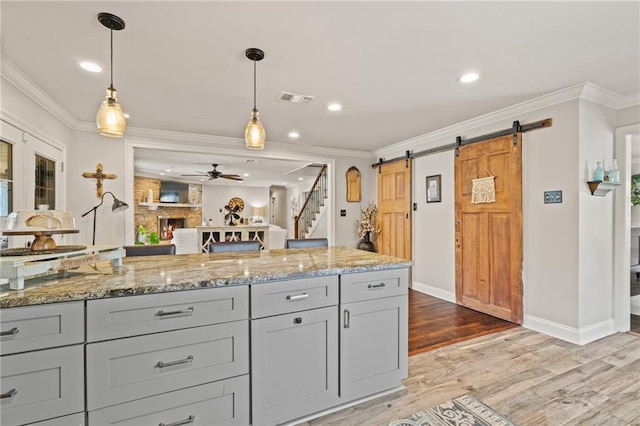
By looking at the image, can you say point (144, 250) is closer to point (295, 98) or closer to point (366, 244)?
point (295, 98)

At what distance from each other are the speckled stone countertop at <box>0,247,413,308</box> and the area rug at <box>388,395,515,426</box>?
929mm

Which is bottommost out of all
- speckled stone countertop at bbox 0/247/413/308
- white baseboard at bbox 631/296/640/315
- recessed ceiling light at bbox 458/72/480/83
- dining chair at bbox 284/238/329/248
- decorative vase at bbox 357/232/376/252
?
white baseboard at bbox 631/296/640/315

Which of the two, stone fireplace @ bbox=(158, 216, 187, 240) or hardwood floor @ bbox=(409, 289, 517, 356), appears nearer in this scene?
hardwood floor @ bbox=(409, 289, 517, 356)

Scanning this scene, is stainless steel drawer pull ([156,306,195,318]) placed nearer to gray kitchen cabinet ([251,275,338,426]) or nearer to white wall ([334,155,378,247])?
gray kitchen cabinet ([251,275,338,426])

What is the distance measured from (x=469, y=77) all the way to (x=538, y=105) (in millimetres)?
1111

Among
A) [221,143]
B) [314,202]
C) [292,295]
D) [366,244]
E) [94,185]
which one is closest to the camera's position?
[292,295]

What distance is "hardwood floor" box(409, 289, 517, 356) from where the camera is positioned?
301cm

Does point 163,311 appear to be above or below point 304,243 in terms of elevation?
below

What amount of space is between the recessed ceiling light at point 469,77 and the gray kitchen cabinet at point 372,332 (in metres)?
1.77

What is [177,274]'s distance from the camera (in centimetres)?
167

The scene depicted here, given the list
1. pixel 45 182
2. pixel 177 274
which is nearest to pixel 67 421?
pixel 177 274

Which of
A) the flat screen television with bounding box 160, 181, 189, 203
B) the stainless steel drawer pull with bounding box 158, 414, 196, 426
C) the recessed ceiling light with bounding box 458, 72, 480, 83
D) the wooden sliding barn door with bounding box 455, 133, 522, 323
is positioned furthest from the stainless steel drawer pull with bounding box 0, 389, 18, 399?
the flat screen television with bounding box 160, 181, 189, 203

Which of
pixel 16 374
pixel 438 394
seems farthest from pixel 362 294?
pixel 16 374

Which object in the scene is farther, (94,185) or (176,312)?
(94,185)
